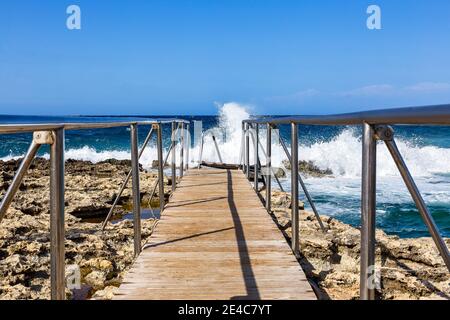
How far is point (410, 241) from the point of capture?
481 cm

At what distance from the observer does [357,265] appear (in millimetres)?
3908

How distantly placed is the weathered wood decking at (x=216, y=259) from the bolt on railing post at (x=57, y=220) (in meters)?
0.77

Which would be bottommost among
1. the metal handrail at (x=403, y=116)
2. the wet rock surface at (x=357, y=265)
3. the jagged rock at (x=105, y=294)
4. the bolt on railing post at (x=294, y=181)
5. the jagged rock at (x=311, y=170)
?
the jagged rock at (x=311, y=170)

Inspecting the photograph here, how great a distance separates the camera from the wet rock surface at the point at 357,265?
341cm

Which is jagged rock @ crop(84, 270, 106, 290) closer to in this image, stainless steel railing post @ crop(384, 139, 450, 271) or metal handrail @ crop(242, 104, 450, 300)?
metal handrail @ crop(242, 104, 450, 300)

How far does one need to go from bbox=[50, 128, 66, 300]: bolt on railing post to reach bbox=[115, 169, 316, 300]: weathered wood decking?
766 millimetres

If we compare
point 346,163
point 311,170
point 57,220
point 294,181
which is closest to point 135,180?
point 294,181

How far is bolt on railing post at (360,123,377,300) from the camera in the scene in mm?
1542

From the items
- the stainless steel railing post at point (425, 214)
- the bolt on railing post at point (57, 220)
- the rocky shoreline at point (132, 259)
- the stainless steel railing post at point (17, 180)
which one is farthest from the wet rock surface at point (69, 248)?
the stainless steel railing post at point (425, 214)

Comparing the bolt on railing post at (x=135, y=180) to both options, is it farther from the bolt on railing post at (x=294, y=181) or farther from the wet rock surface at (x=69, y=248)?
the bolt on railing post at (x=294, y=181)

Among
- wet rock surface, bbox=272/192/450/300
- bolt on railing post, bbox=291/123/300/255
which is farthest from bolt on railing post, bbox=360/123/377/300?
bolt on railing post, bbox=291/123/300/255
